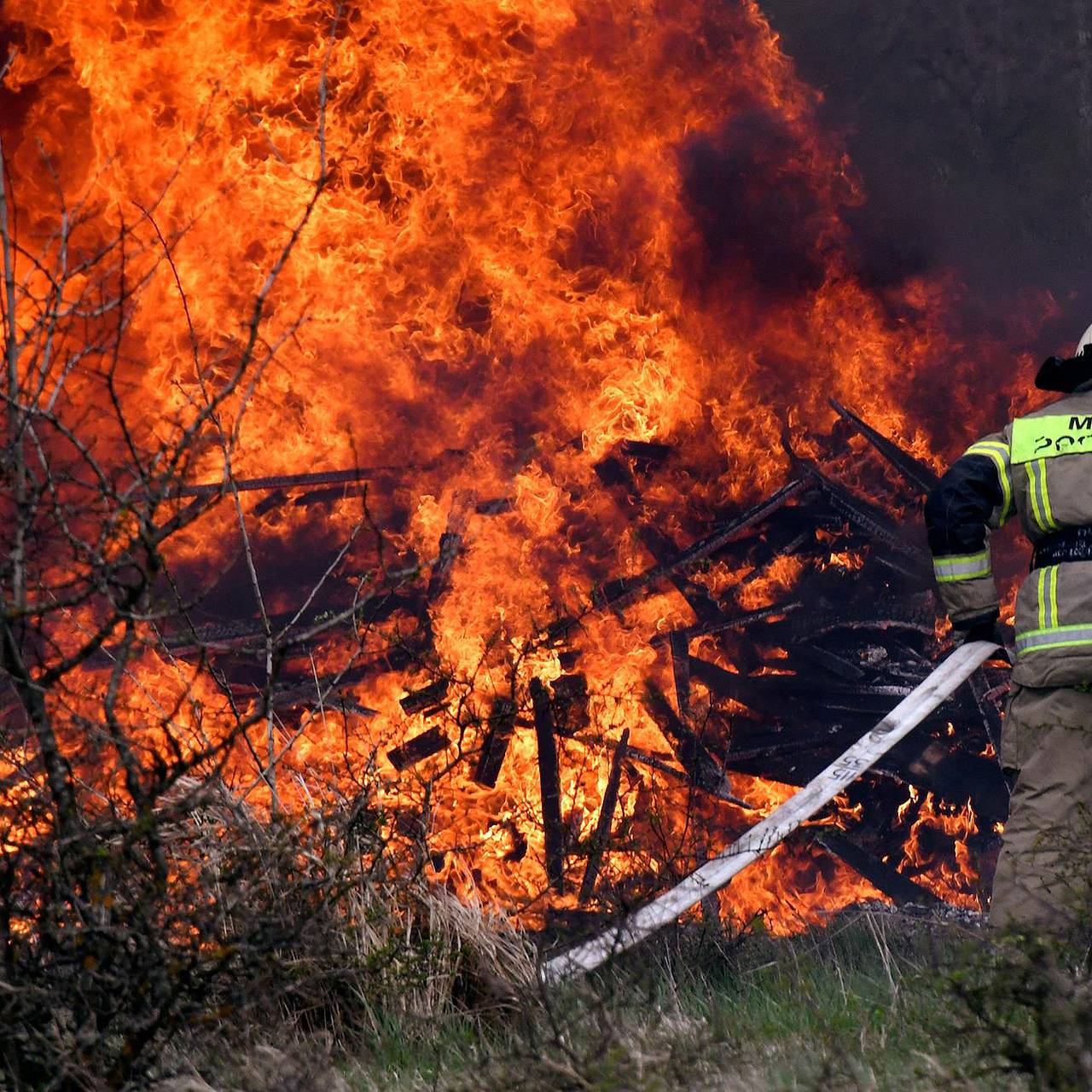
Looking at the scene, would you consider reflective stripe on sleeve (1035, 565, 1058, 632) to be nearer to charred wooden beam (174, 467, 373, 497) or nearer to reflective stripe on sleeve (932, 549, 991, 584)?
reflective stripe on sleeve (932, 549, 991, 584)

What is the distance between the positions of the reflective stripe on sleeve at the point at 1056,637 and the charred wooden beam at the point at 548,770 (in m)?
2.89

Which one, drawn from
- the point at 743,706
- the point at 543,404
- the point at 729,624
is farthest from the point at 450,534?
the point at 743,706

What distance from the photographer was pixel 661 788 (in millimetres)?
6902

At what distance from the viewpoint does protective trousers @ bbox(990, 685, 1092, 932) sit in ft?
13.2

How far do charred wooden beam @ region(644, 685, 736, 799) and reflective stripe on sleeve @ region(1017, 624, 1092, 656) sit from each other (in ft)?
8.70

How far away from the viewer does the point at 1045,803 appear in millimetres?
4172

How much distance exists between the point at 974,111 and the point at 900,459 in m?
3.18

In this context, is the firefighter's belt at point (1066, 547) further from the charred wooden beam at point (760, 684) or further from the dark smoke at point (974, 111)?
the dark smoke at point (974, 111)

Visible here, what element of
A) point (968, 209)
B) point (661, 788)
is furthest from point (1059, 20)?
point (661, 788)

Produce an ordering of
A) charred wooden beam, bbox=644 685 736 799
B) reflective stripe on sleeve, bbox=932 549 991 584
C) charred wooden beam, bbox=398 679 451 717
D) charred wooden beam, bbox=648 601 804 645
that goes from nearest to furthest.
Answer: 1. reflective stripe on sleeve, bbox=932 549 991 584
2. charred wooden beam, bbox=398 679 451 717
3. charred wooden beam, bbox=644 685 736 799
4. charred wooden beam, bbox=648 601 804 645

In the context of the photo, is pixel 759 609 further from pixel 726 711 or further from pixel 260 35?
pixel 260 35

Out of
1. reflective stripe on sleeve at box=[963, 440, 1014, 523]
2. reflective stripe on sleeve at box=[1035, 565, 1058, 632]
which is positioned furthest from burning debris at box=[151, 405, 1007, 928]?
reflective stripe on sleeve at box=[963, 440, 1014, 523]

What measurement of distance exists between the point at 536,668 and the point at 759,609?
1.44m

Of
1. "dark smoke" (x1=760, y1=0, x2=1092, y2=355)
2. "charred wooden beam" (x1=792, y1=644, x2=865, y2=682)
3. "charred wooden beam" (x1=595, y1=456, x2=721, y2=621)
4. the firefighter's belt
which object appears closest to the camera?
the firefighter's belt
